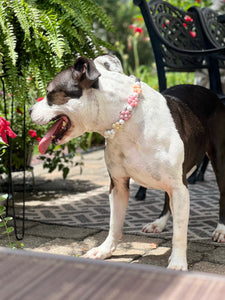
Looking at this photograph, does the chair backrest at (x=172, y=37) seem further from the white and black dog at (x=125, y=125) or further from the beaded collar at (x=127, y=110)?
the beaded collar at (x=127, y=110)

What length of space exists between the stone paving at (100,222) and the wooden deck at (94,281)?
218cm

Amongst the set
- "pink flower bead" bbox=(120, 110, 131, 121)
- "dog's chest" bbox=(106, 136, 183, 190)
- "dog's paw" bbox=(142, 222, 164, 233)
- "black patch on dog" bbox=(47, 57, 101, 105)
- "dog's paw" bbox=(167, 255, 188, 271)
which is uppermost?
"black patch on dog" bbox=(47, 57, 101, 105)

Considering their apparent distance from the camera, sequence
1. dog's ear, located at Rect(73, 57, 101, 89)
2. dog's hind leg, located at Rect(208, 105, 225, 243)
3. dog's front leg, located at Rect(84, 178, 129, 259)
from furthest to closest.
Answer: dog's hind leg, located at Rect(208, 105, 225, 243), dog's front leg, located at Rect(84, 178, 129, 259), dog's ear, located at Rect(73, 57, 101, 89)

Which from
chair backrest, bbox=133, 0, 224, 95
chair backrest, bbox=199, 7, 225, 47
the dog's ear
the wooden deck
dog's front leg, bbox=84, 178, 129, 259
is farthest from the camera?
chair backrest, bbox=199, 7, 225, 47

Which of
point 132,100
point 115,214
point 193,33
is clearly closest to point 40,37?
point 132,100

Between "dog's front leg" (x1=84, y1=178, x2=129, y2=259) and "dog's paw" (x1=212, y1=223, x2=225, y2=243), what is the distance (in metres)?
0.74

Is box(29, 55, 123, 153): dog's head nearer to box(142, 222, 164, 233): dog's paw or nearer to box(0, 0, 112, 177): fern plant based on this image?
box(0, 0, 112, 177): fern plant

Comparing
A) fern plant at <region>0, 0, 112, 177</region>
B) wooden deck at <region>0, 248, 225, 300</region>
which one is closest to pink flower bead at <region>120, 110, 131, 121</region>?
fern plant at <region>0, 0, 112, 177</region>

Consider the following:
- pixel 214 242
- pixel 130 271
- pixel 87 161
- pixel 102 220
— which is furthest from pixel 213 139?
pixel 87 161

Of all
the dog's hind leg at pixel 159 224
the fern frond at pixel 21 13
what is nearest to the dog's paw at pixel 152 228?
the dog's hind leg at pixel 159 224

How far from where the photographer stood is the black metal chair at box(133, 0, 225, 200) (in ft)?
13.2

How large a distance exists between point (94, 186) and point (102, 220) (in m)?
1.36

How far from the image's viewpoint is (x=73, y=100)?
2.46m

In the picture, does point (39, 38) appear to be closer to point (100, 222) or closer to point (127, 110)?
point (127, 110)
